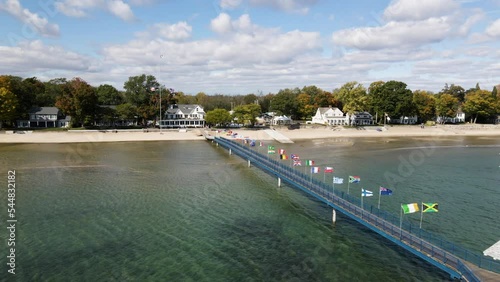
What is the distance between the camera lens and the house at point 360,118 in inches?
4993

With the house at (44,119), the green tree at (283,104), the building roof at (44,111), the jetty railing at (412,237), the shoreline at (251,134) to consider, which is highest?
the green tree at (283,104)

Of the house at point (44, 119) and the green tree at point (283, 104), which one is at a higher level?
the green tree at point (283, 104)

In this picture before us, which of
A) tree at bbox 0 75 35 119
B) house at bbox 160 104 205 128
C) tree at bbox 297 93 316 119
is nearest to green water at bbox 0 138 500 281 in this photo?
tree at bbox 0 75 35 119

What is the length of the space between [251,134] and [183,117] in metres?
30.5

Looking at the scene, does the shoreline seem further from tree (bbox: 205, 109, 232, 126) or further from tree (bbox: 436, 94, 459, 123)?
tree (bbox: 436, 94, 459, 123)

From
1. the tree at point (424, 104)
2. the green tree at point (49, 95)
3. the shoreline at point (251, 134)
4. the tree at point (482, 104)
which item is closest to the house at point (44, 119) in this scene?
the green tree at point (49, 95)

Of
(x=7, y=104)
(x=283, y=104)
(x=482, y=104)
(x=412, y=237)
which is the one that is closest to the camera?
(x=412, y=237)

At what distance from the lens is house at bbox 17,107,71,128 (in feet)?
338

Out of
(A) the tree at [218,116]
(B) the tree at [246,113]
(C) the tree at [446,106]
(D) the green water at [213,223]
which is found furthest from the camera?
(C) the tree at [446,106]

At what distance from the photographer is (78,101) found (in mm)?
93375

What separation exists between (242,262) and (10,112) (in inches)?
3721

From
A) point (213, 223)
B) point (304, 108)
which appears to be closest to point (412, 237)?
point (213, 223)

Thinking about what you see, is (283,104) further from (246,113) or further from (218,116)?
(218,116)

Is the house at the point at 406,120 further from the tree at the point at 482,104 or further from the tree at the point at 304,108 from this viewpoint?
the tree at the point at 304,108
